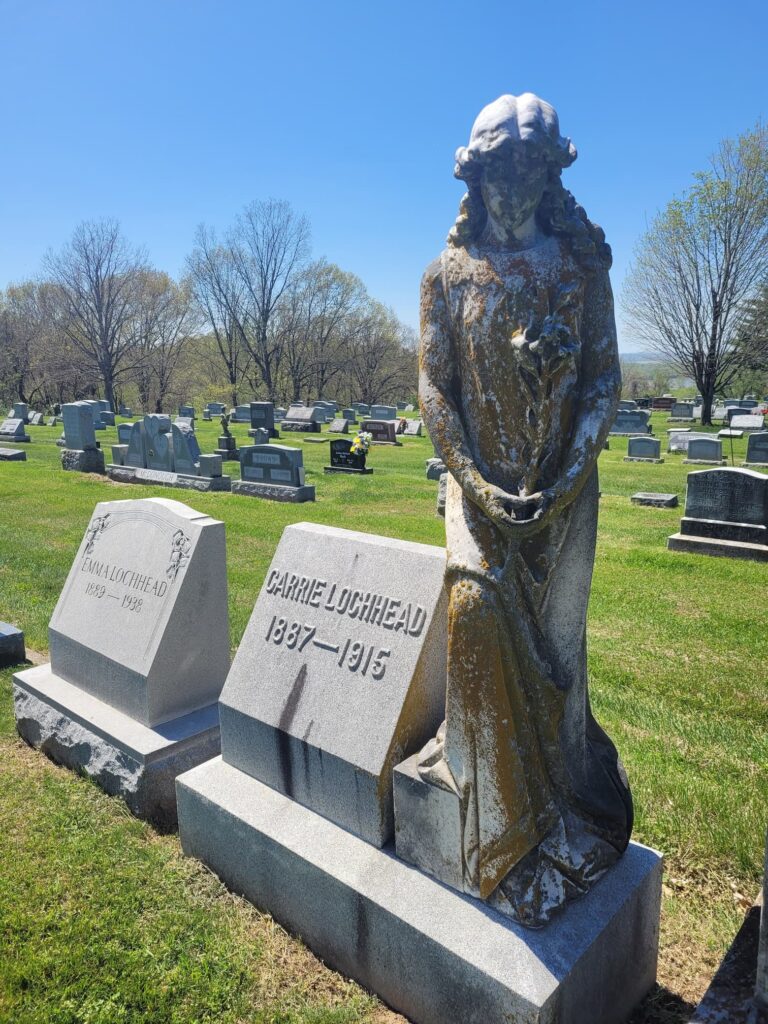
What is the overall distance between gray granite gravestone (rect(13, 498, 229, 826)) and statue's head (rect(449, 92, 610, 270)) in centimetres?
267

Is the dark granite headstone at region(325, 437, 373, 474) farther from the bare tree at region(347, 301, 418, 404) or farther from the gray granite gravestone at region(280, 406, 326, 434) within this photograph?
the bare tree at region(347, 301, 418, 404)

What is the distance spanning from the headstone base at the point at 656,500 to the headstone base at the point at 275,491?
692 cm

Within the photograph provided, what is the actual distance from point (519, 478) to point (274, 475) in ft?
43.6

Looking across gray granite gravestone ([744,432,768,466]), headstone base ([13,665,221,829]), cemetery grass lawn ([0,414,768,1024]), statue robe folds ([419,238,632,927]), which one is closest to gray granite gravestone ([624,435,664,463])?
gray granite gravestone ([744,432,768,466])

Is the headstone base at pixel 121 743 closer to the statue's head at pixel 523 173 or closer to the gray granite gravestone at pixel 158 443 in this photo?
the statue's head at pixel 523 173

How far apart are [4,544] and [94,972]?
8.59 m

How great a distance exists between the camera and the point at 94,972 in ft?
9.30

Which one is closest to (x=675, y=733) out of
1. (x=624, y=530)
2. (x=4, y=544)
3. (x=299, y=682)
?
(x=299, y=682)

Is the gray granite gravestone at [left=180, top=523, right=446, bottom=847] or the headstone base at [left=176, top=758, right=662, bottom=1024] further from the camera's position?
the gray granite gravestone at [left=180, top=523, right=446, bottom=847]

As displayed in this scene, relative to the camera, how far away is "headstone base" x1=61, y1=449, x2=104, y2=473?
1869cm

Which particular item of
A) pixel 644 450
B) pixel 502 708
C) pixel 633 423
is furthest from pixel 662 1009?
pixel 633 423

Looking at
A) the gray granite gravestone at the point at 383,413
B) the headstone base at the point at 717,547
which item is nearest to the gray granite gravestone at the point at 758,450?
the headstone base at the point at 717,547

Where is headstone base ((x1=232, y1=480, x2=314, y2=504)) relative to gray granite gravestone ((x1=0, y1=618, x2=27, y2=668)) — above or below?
above

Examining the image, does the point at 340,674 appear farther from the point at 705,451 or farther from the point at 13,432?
the point at 13,432
